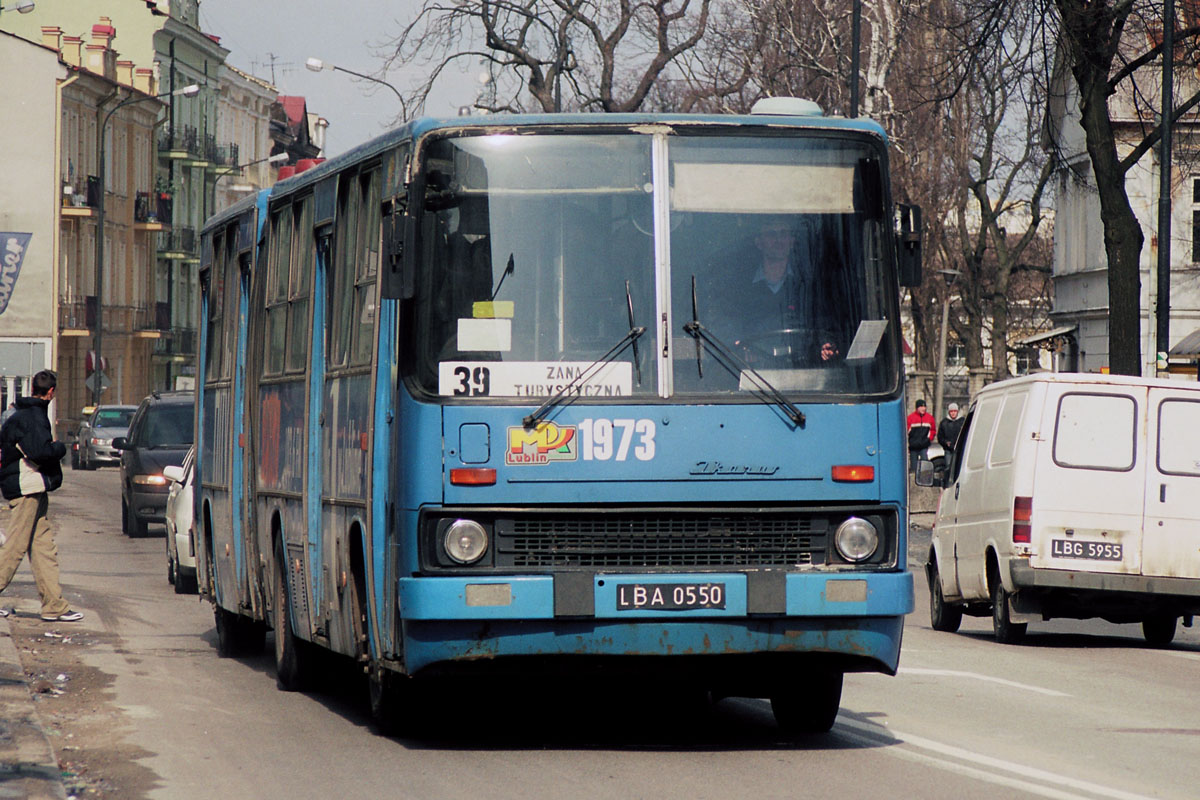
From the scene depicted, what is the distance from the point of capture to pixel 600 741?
34.4 ft

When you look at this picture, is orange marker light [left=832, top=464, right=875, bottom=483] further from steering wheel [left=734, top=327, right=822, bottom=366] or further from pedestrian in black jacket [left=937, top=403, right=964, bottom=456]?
pedestrian in black jacket [left=937, top=403, right=964, bottom=456]

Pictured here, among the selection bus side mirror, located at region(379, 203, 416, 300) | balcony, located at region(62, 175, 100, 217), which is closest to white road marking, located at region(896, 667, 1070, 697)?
bus side mirror, located at region(379, 203, 416, 300)

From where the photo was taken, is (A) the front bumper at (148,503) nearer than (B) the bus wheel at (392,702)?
No

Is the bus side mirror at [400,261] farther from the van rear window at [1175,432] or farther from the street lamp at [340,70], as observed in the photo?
the street lamp at [340,70]

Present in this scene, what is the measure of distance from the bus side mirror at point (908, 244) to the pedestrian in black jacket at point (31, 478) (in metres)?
8.77

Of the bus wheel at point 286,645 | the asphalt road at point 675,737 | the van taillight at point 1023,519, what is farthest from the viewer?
the van taillight at point 1023,519

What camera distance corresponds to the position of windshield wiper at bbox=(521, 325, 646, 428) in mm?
9586

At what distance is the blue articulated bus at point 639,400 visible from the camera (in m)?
9.55

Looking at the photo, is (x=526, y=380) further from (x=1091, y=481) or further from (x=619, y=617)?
(x=1091, y=481)

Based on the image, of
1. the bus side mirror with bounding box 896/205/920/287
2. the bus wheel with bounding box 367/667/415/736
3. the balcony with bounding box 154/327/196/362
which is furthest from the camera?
the balcony with bounding box 154/327/196/362

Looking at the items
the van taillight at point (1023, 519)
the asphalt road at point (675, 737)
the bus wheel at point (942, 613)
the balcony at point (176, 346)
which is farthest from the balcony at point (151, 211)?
the van taillight at point (1023, 519)

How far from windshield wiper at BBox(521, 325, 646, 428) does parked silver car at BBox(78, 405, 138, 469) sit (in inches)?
1900

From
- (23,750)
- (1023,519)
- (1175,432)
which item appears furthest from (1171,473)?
(23,750)

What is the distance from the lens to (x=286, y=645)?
13.0 m
